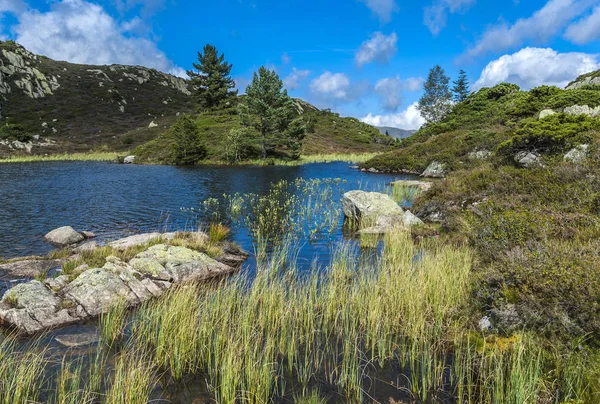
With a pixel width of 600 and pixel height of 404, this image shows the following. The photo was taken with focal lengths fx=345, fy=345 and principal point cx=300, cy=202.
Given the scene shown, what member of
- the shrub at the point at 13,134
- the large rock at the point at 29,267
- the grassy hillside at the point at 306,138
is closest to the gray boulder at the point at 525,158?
the large rock at the point at 29,267

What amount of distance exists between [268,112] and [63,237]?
52.2 m

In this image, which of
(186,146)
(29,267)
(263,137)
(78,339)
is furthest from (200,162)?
(78,339)

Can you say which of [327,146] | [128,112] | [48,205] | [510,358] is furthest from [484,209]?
[128,112]

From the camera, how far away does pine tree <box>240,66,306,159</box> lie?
6488cm

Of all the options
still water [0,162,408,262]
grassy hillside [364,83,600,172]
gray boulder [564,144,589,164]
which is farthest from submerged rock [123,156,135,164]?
gray boulder [564,144,589,164]

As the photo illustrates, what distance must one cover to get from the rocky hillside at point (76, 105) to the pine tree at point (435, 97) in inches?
2975

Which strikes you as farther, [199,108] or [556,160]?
[199,108]

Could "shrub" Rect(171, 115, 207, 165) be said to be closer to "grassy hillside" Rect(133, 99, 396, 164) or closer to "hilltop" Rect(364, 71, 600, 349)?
"grassy hillside" Rect(133, 99, 396, 164)

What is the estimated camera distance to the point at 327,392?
633cm

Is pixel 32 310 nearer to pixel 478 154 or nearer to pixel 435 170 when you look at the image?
pixel 478 154

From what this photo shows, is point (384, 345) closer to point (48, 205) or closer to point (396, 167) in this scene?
point (48, 205)

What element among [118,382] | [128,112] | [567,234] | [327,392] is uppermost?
[128,112]

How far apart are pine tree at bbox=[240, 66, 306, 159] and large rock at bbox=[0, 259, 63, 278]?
174 ft

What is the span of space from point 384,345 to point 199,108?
107 metres
